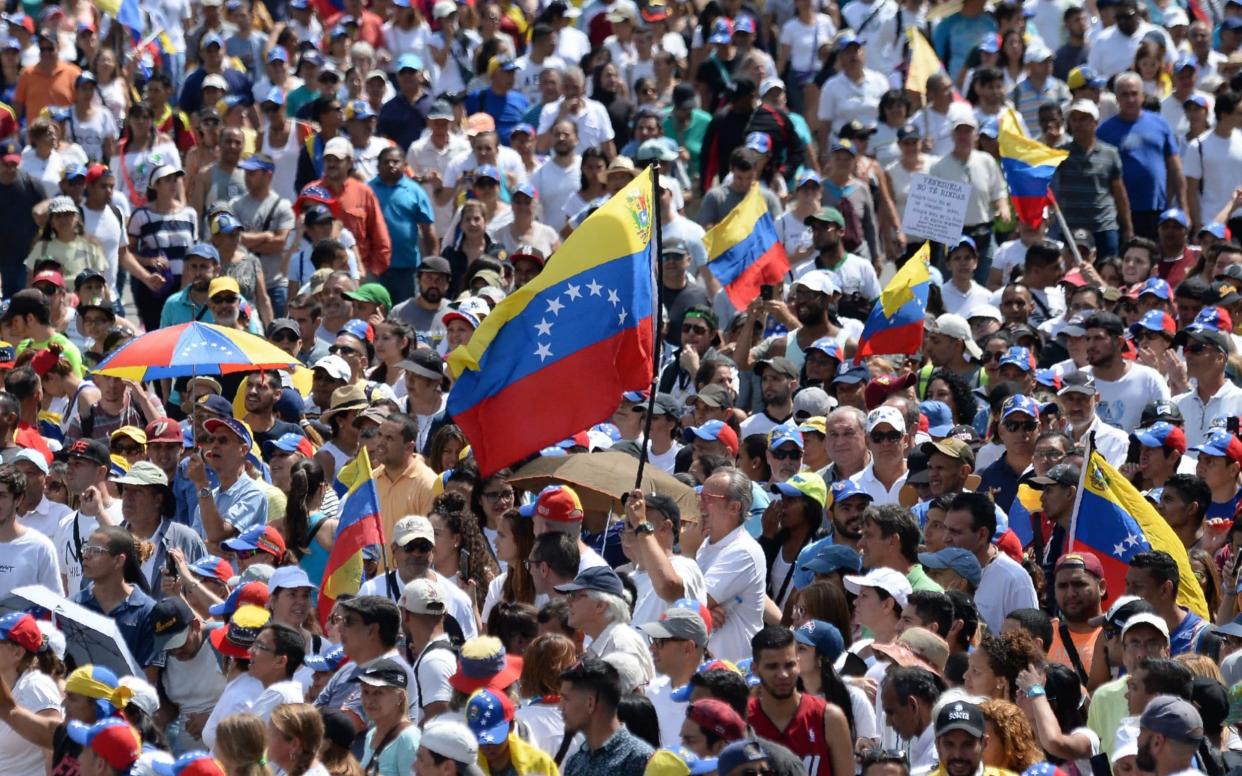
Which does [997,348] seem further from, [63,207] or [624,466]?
[63,207]

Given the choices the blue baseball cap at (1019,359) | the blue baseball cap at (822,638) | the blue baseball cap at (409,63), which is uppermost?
the blue baseball cap at (822,638)

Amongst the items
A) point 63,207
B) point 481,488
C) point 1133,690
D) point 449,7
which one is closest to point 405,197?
point 63,207

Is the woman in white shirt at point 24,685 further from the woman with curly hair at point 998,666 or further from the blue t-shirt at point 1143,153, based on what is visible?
the blue t-shirt at point 1143,153

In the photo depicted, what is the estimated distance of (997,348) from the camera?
46.2ft

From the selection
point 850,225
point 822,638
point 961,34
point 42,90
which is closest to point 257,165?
point 42,90

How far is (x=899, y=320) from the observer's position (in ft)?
47.1

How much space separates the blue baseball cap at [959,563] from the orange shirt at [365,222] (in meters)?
8.34

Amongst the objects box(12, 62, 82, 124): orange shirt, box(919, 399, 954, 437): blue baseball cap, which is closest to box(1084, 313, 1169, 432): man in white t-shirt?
box(919, 399, 954, 437): blue baseball cap

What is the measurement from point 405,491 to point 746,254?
437 cm

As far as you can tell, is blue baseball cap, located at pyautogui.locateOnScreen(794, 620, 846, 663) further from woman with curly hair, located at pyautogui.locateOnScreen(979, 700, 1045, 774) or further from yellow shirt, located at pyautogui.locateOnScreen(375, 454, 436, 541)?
yellow shirt, located at pyautogui.locateOnScreen(375, 454, 436, 541)

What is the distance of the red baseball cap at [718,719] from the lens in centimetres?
812

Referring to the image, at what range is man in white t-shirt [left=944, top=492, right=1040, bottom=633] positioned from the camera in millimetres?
10328

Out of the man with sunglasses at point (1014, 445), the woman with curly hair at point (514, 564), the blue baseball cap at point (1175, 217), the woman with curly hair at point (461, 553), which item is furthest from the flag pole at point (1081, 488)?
the blue baseball cap at point (1175, 217)

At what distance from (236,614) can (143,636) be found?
674 mm
